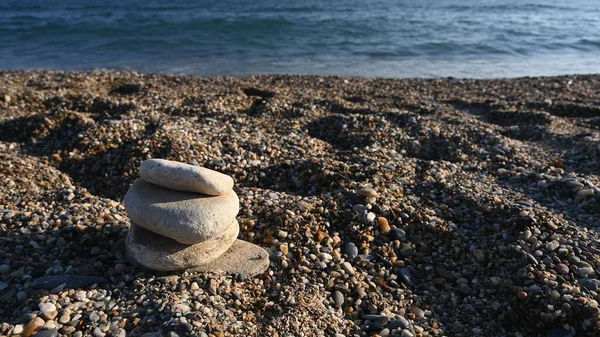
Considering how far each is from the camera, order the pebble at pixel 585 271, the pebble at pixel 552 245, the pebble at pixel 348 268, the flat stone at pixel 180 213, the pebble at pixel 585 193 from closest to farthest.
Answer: the flat stone at pixel 180 213
the pebble at pixel 585 271
the pebble at pixel 348 268
the pebble at pixel 552 245
the pebble at pixel 585 193

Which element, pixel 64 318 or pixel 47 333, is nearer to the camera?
pixel 47 333

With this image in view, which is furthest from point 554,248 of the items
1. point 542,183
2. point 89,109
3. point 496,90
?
point 496,90

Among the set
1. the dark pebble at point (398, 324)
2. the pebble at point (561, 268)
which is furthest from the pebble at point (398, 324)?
the pebble at point (561, 268)

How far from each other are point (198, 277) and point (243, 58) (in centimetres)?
1409

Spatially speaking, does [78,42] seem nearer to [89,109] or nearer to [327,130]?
[89,109]

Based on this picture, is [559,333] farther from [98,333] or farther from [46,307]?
[46,307]

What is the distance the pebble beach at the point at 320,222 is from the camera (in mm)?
3098

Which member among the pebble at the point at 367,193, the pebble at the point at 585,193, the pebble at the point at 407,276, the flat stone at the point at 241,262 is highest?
the pebble at the point at 367,193

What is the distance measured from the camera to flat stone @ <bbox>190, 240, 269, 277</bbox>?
3486 mm

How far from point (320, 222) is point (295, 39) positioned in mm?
17075

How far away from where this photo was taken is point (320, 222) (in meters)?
4.13

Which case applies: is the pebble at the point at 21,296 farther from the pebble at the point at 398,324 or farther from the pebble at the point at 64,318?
the pebble at the point at 398,324

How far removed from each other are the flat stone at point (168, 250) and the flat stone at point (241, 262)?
48 millimetres

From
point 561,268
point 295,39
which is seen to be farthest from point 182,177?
point 295,39
